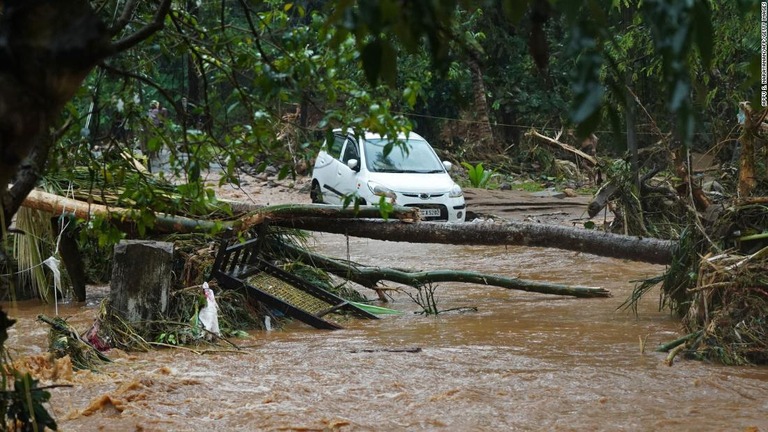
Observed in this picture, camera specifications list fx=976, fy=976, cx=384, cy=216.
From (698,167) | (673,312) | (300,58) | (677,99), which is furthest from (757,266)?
(698,167)

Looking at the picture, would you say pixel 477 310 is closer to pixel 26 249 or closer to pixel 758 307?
pixel 758 307

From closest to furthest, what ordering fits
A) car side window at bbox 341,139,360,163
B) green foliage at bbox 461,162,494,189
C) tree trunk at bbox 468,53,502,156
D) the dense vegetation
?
the dense vegetation
car side window at bbox 341,139,360,163
green foliage at bbox 461,162,494,189
tree trunk at bbox 468,53,502,156

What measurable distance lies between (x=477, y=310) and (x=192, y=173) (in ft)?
20.3

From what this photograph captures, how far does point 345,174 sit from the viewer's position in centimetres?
1666

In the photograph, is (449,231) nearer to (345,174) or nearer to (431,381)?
(431,381)

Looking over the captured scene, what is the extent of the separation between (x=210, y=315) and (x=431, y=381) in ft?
7.35

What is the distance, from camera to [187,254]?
8984 mm

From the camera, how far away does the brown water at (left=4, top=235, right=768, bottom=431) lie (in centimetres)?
564

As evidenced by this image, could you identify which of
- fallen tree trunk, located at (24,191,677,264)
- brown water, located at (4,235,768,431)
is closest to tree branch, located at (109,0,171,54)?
brown water, located at (4,235,768,431)

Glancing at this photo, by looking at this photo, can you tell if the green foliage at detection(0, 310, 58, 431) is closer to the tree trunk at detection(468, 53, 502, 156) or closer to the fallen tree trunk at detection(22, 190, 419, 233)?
the fallen tree trunk at detection(22, 190, 419, 233)

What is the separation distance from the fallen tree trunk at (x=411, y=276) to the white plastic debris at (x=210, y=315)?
178 cm

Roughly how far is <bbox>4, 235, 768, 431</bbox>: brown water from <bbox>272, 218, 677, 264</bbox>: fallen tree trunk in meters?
0.70

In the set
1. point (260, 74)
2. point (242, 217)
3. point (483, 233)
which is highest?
point (260, 74)

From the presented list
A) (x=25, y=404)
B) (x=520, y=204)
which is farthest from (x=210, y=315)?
(x=520, y=204)
